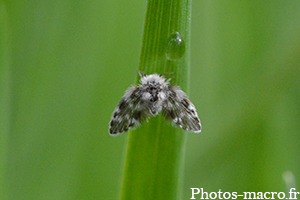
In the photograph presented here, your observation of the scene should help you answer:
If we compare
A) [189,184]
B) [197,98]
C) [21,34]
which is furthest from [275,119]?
[21,34]

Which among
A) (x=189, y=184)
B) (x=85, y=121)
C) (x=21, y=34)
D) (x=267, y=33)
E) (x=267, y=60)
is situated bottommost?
(x=189, y=184)

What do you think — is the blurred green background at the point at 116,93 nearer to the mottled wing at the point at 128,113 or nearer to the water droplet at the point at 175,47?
the mottled wing at the point at 128,113

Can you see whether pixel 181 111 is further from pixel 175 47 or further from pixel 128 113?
pixel 175 47

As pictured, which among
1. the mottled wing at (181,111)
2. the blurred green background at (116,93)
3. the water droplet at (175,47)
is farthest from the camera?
the blurred green background at (116,93)

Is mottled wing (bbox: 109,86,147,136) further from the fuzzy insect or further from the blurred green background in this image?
the blurred green background

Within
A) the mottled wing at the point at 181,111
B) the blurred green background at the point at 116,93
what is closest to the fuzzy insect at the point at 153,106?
the mottled wing at the point at 181,111

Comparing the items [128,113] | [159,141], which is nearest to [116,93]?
[128,113]

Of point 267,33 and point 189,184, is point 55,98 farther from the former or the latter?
point 267,33
